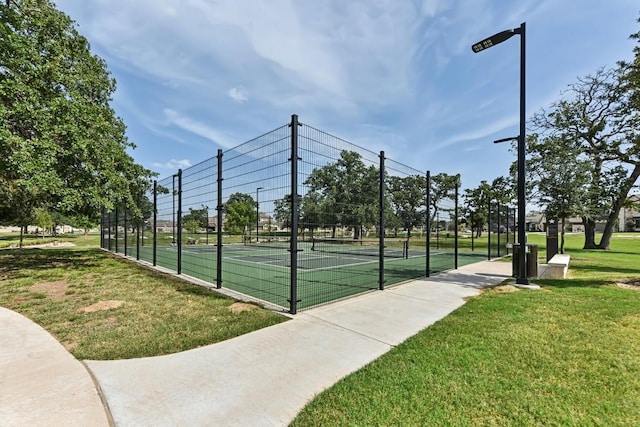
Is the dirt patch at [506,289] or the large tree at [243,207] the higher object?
the large tree at [243,207]

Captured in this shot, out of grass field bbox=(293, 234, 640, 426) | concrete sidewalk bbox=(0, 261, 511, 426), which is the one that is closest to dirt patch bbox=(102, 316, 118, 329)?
concrete sidewalk bbox=(0, 261, 511, 426)

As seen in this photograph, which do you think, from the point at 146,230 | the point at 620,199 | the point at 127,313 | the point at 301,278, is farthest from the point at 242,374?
the point at 620,199

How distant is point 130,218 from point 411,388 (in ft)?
45.7

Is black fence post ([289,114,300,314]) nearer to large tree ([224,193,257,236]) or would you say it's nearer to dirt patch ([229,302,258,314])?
dirt patch ([229,302,258,314])

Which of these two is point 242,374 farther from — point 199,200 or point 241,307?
point 199,200

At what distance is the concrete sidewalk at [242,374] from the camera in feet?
7.30

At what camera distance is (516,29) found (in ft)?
22.5

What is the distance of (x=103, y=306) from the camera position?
532 centimetres

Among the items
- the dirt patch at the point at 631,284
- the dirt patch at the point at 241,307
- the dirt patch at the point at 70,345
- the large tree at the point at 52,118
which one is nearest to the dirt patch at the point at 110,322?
the dirt patch at the point at 70,345

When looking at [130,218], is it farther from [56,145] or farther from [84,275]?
[56,145]

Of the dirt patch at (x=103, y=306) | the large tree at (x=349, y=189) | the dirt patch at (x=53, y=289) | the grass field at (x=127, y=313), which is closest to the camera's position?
the grass field at (x=127, y=313)

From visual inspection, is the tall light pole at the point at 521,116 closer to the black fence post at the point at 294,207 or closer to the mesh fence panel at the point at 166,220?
the black fence post at the point at 294,207

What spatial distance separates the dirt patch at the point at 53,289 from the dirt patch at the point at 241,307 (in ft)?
12.2

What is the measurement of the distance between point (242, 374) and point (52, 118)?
30.4 feet
